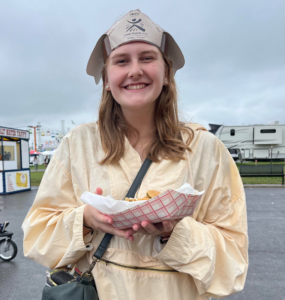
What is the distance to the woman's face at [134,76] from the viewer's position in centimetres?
147

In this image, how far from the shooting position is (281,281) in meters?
4.00

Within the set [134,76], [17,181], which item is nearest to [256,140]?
[17,181]

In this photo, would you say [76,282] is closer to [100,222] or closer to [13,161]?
[100,222]

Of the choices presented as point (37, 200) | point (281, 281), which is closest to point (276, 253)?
point (281, 281)

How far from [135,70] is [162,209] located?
75cm

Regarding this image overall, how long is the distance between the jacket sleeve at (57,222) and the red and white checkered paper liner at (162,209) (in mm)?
363

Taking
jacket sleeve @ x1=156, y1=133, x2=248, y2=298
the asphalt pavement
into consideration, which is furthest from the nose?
the asphalt pavement

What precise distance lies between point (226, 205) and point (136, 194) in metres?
0.51

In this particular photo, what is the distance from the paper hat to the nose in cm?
14

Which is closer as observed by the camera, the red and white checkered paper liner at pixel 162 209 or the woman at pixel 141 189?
the red and white checkered paper liner at pixel 162 209

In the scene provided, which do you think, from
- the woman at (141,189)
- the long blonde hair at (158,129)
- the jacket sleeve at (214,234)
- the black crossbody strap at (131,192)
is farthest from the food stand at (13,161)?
the jacket sleeve at (214,234)

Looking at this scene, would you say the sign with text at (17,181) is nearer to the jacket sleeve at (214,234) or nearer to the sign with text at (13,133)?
the sign with text at (13,133)

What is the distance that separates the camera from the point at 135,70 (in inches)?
56.2

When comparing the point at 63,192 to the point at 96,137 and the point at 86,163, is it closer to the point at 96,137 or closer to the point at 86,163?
the point at 86,163
